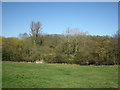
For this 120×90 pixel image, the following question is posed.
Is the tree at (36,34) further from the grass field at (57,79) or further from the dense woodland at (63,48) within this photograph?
the grass field at (57,79)

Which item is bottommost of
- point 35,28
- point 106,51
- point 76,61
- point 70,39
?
point 76,61

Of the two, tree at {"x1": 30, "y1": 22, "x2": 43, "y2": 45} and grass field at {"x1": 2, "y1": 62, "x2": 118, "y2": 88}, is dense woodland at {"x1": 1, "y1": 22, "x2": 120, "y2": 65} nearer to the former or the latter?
tree at {"x1": 30, "y1": 22, "x2": 43, "y2": 45}

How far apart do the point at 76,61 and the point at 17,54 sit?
7829 millimetres

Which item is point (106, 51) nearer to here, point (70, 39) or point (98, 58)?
point (98, 58)

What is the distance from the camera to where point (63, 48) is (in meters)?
19.1

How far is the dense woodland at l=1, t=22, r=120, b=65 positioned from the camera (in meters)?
15.9

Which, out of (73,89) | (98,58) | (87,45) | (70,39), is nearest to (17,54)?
(70,39)

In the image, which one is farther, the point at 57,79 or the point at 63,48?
the point at 63,48

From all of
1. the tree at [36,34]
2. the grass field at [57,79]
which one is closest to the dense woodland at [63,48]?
the tree at [36,34]

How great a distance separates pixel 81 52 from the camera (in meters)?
16.8

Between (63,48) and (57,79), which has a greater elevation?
(63,48)

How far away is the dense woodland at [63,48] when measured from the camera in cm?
1592

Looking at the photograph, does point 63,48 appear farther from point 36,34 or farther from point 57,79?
point 57,79

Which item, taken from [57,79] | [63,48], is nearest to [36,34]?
[63,48]
